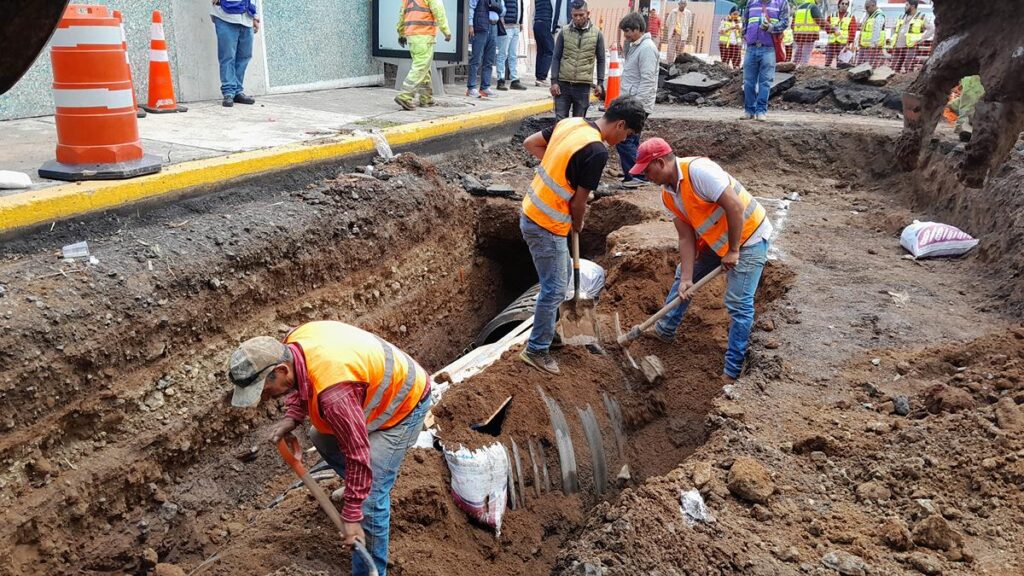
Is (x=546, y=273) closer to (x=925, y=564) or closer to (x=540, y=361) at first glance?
(x=540, y=361)

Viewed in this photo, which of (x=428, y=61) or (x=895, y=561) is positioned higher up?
(x=428, y=61)

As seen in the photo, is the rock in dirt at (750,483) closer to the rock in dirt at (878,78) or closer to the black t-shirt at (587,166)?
the black t-shirt at (587,166)

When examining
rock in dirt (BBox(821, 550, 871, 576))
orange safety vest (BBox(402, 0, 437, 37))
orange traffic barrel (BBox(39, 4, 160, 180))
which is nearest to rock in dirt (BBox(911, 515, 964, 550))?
rock in dirt (BBox(821, 550, 871, 576))

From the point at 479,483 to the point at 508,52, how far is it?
34.7 feet

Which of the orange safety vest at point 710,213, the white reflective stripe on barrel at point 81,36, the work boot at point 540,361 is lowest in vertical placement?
the work boot at point 540,361

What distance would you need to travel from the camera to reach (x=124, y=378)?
165 inches

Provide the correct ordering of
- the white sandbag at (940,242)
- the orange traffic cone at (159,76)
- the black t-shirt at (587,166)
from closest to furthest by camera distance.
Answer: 1. the black t-shirt at (587,166)
2. the white sandbag at (940,242)
3. the orange traffic cone at (159,76)

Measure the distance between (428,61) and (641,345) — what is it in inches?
213

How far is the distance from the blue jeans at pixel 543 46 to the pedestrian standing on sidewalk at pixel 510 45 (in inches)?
17.0

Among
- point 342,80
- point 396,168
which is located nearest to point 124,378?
point 396,168

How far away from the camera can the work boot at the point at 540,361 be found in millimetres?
5258

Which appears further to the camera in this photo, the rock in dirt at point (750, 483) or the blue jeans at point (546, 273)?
the blue jeans at point (546, 273)

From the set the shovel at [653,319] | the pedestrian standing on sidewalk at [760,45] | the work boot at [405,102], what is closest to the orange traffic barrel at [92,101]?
the shovel at [653,319]

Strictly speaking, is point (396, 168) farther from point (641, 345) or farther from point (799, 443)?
point (799, 443)
